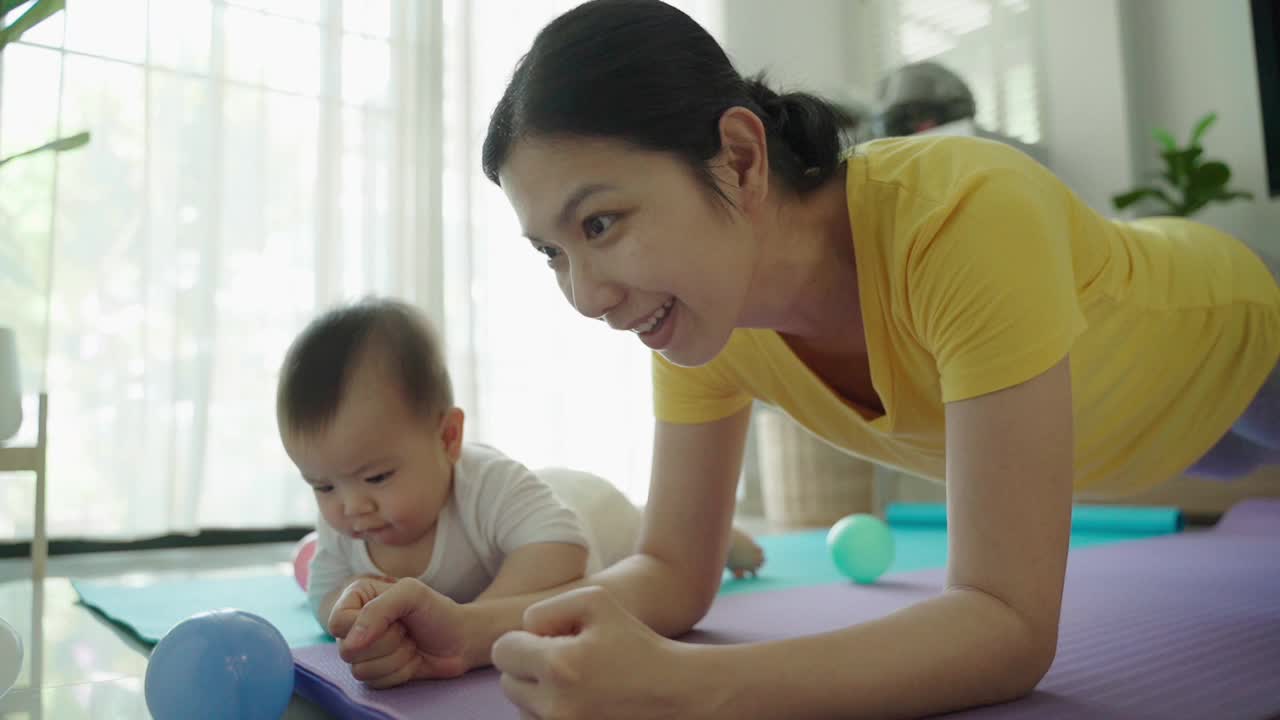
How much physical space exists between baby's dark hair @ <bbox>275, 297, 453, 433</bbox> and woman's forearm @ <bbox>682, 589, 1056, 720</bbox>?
63 centimetres

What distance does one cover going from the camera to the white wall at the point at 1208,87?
275cm

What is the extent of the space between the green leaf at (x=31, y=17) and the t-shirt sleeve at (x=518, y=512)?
1273mm

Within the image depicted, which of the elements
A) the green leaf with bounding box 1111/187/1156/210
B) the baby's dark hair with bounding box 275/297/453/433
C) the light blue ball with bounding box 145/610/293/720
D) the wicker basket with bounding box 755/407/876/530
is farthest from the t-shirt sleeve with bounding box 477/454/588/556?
the green leaf with bounding box 1111/187/1156/210

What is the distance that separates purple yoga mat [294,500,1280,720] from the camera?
78 centimetres

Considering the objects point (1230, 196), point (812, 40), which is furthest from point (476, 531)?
point (812, 40)

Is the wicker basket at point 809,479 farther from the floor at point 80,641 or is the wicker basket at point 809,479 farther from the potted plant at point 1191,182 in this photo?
the floor at point 80,641

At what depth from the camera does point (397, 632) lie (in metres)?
0.88

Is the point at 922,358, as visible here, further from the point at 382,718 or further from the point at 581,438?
the point at 581,438

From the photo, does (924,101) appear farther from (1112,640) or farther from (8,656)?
(8,656)

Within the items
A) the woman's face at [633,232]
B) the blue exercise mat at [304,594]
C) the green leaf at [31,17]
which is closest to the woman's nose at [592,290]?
the woman's face at [633,232]

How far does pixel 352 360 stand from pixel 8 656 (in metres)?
0.45

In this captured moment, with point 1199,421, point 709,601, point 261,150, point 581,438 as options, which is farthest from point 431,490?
point 581,438

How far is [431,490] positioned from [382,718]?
42 centimetres

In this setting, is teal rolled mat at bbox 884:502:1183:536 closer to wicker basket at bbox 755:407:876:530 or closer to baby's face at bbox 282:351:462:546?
wicker basket at bbox 755:407:876:530
